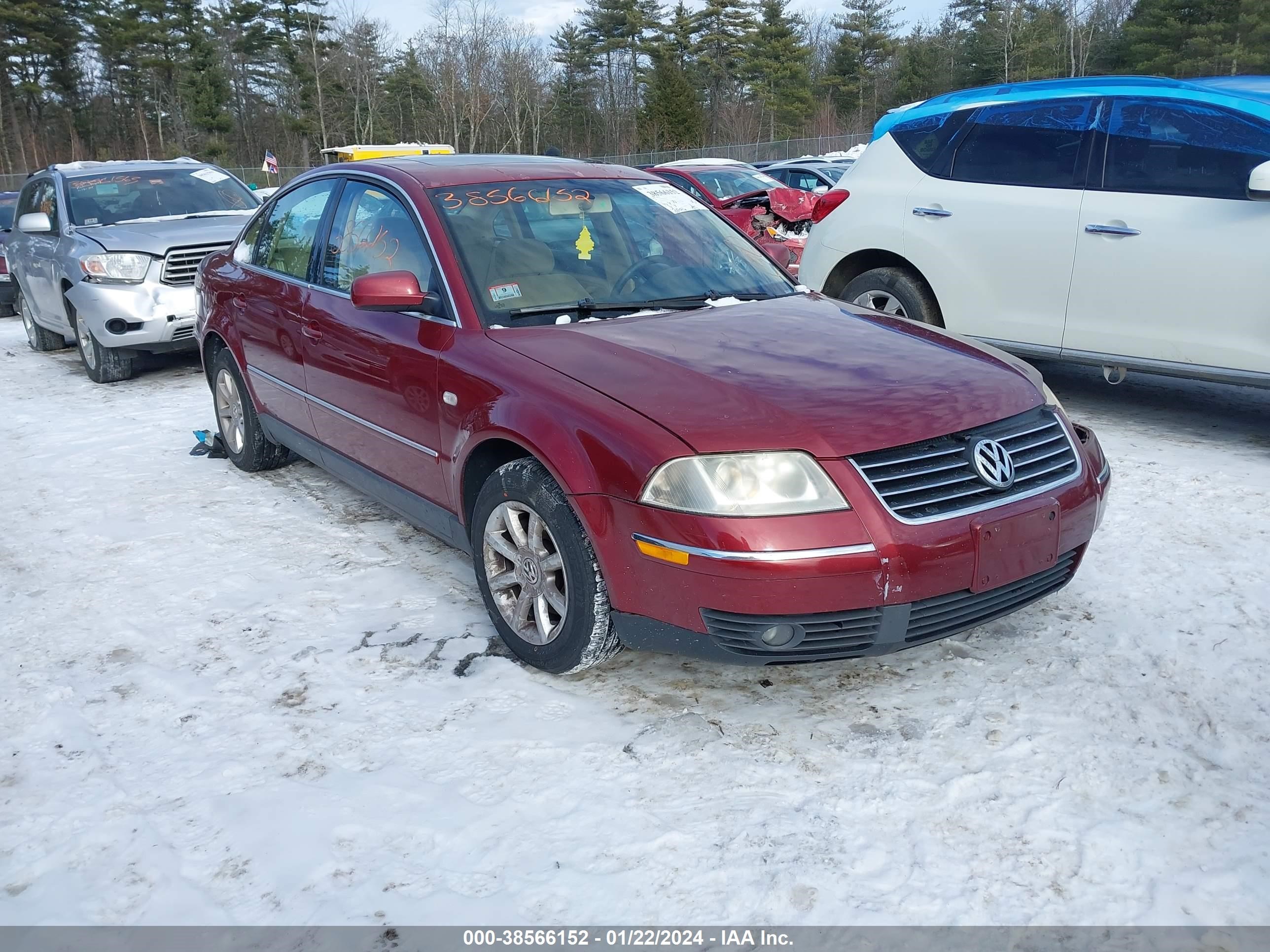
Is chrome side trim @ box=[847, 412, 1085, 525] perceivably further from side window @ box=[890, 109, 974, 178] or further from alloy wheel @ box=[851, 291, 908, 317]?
side window @ box=[890, 109, 974, 178]

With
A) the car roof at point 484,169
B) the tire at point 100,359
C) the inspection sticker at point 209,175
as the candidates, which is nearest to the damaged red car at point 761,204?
the inspection sticker at point 209,175

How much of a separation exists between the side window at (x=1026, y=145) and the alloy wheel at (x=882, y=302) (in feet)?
2.63

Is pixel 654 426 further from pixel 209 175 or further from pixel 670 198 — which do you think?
pixel 209 175

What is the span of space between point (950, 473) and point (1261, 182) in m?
3.03

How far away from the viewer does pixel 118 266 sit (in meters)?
8.33

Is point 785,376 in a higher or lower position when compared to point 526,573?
higher

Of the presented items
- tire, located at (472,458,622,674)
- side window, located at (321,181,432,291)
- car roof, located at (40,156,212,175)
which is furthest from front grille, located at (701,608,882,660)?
car roof, located at (40,156,212,175)

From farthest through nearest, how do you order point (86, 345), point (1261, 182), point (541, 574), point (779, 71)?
point (779, 71) < point (86, 345) < point (1261, 182) < point (541, 574)

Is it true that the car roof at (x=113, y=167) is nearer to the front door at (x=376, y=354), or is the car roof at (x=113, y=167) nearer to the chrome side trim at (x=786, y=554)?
the front door at (x=376, y=354)

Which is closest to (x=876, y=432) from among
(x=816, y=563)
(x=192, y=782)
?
(x=816, y=563)

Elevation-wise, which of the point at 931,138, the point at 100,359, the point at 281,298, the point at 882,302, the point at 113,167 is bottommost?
the point at 100,359

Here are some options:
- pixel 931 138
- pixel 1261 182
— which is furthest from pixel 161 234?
pixel 1261 182

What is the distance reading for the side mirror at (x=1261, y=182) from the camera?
479 centimetres

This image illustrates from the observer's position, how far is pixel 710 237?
4.52 m
